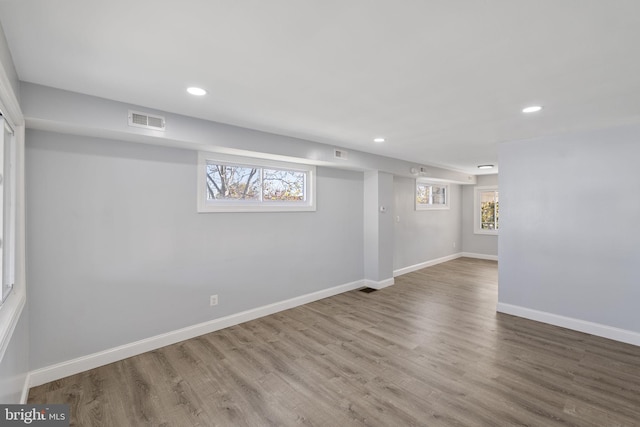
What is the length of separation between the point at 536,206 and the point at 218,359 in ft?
13.5

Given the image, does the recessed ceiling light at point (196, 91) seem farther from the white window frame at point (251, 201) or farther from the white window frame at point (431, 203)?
the white window frame at point (431, 203)

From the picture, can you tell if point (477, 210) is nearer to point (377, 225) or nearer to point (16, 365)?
point (377, 225)

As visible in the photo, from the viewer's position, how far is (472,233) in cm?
815

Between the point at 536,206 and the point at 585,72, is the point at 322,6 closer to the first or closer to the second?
the point at 585,72

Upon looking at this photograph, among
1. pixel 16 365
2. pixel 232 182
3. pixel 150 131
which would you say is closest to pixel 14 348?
pixel 16 365

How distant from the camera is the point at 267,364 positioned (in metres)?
2.71

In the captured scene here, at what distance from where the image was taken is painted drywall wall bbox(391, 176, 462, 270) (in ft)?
20.4

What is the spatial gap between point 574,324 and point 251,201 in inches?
165

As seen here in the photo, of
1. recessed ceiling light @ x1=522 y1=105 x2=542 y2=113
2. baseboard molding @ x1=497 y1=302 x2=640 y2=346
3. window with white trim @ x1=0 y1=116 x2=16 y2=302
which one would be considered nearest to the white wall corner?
window with white trim @ x1=0 y1=116 x2=16 y2=302

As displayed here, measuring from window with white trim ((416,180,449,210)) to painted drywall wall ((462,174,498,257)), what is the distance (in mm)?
873

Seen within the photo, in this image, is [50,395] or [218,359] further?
[218,359]

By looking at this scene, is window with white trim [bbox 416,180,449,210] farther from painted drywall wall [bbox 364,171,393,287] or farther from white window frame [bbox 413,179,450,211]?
painted drywall wall [bbox 364,171,393,287]

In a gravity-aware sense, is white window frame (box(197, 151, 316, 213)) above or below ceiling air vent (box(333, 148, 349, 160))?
below

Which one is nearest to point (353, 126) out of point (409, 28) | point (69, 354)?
point (409, 28)
